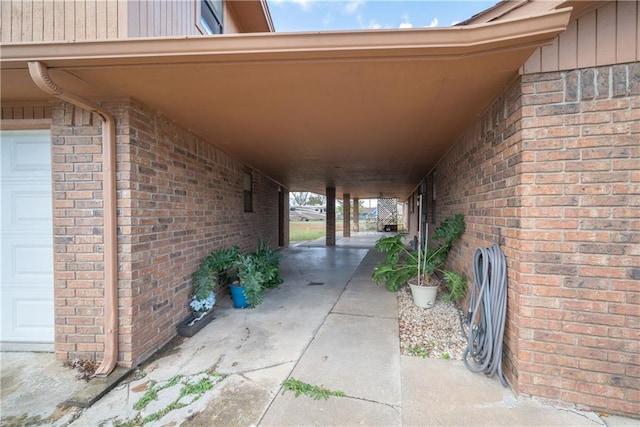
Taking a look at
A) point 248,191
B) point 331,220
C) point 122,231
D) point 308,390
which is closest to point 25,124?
point 122,231

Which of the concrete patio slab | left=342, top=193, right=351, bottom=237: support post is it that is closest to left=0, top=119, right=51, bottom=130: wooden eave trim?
the concrete patio slab

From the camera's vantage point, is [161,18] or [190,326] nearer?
[161,18]

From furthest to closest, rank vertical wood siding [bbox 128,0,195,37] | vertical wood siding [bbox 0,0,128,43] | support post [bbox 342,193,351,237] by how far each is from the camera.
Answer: support post [bbox 342,193,351,237] → vertical wood siding [bbox 128,0,195,37] → vertical wood siding [bbox 0,0,128,43]

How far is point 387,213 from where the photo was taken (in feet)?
66.2

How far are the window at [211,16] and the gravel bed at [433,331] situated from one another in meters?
4.86

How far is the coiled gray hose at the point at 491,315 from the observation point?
7.07 feet

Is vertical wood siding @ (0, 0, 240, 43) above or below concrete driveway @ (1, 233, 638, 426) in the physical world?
above

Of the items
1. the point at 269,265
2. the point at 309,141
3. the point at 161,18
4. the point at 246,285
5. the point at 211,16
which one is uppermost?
the point at 211,16

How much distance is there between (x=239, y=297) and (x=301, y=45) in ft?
10.9

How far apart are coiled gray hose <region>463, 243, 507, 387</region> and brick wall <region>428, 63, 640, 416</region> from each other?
0.10 meters

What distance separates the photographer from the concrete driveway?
1.84 m

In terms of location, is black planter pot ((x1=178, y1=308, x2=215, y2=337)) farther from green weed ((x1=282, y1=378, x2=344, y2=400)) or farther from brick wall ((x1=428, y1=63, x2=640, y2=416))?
brick wall ((x1=428, y1=63, x2=640, y2=416))

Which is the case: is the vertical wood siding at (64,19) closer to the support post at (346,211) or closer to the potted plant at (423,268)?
the potted plant at (423,268)

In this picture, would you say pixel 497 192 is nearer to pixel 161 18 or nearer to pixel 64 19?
pixel 161 18
